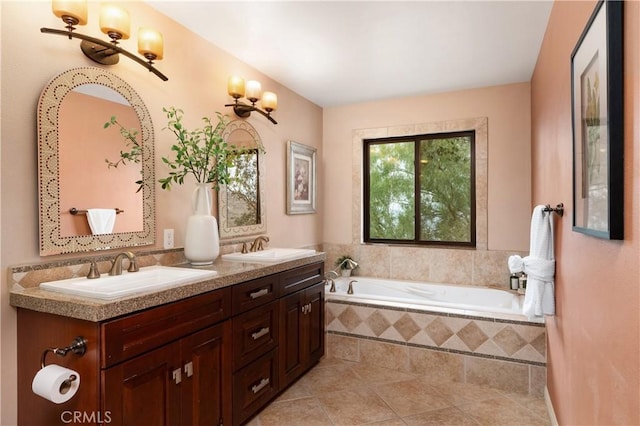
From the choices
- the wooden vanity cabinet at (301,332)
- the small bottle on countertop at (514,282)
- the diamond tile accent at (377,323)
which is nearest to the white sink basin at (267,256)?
the wooden vanity cabinet at (301,332)

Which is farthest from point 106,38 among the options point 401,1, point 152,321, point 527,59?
point 527,59

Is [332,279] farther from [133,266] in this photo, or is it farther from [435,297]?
[133,266]

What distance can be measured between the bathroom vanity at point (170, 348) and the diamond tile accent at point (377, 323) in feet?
2.69

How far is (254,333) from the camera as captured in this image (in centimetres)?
215

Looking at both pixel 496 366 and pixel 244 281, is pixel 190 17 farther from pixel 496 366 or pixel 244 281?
pixel 496 366

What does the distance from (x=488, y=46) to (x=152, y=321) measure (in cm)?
279

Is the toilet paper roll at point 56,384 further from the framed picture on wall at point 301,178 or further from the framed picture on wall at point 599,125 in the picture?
the framed picture on wall at point 301,178

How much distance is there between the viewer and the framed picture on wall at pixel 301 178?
11.5 feet

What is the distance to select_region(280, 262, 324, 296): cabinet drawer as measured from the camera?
8.11ft

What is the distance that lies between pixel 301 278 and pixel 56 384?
5.29ft

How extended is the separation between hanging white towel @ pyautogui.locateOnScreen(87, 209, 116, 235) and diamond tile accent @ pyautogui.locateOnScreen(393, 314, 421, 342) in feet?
7.05

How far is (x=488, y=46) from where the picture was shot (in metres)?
2.65

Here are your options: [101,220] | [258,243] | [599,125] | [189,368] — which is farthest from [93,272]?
[599,125]

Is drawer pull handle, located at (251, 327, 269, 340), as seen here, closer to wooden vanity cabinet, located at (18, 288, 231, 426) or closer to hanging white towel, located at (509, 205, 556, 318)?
wooden vanity cabinet, located at (18, 288, 231, 426)
